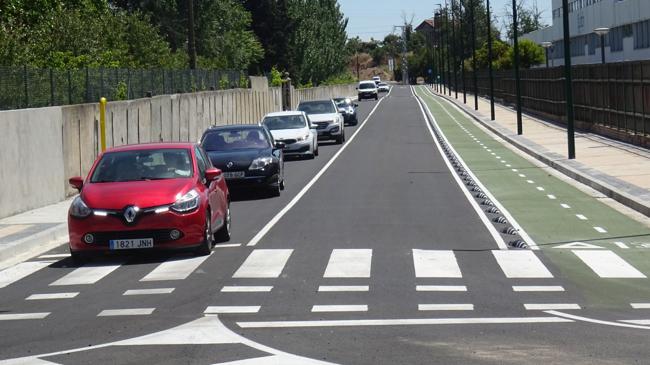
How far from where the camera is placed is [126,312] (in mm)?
11906

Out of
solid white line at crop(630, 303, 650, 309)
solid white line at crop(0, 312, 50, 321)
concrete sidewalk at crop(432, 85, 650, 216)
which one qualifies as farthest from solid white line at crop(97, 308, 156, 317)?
concrete sidewalk at crop(432, 85, 650, 216)

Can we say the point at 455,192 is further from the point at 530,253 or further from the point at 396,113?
the point at 396,113

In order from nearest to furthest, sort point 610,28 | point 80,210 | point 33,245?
point 80,210, point 33,245, point 610,28

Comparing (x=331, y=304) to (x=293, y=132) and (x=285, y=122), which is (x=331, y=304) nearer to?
(x=293, y=132)

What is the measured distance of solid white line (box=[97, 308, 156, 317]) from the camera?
38.6ft

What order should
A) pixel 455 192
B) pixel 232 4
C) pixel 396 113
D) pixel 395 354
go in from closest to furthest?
pixel 395 354
pixel 455 192
pixel 396 113
pixel 232 4

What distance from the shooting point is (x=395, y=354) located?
30.8 ft

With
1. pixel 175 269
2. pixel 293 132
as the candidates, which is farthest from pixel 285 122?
pixel 175 269

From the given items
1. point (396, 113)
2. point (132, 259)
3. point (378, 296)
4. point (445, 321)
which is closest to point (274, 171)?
point (132, 259)

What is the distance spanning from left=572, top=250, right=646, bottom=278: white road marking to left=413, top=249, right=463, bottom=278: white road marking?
5.20 feet

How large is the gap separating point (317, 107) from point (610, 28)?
3551 cm

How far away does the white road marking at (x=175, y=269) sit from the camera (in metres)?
14.3

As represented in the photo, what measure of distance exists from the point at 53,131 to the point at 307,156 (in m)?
14.5

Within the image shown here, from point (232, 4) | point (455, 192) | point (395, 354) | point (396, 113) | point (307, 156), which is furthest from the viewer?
point (232, 4)
